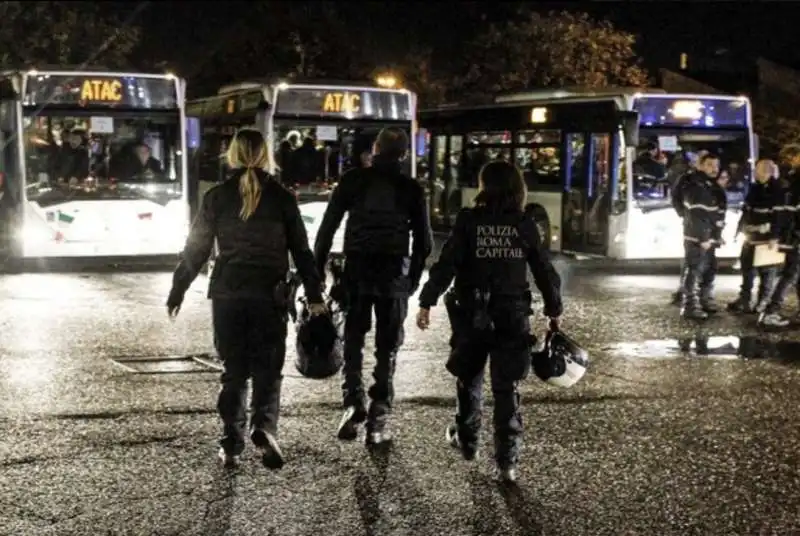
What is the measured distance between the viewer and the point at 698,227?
13867mm

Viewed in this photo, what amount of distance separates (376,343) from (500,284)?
113 cm

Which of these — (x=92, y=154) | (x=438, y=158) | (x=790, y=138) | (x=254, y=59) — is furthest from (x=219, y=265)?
(x=254, y=59)

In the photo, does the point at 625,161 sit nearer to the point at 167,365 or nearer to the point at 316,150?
A: the point at 316,150

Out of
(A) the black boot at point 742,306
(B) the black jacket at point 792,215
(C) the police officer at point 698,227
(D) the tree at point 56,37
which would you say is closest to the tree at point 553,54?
(D) the tree at point 56,37

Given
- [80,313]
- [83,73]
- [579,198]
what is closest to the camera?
[80,313]

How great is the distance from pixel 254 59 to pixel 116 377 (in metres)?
32.8

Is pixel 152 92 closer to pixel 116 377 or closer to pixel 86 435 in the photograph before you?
A: pixel 116 377

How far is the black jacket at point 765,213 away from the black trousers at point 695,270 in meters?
0.49

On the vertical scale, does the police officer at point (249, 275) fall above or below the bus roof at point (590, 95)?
below

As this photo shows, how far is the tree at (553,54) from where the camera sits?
128 feet

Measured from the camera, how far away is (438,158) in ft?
85.0

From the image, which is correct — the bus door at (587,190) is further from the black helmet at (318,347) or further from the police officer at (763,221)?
the black helmet at (318,347)

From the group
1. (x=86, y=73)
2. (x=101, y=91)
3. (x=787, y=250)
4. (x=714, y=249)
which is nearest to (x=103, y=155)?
(x=101, y=91)

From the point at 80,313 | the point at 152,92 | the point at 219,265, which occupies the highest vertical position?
the point at 152,92
